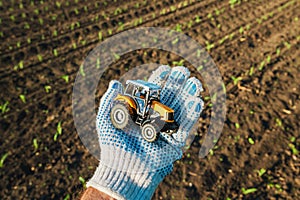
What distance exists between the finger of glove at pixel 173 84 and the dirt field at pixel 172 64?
191cm

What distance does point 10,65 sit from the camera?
6.55 m

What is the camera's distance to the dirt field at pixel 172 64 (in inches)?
188

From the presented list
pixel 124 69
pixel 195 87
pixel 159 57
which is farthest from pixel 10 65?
pixel 195 87

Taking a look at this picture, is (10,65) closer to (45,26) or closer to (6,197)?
(45,26)

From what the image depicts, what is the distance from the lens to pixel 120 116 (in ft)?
9.84

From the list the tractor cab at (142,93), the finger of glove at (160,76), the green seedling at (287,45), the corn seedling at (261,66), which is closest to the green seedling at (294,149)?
the corn seedling at (261,66)

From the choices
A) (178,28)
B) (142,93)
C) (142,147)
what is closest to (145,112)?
(142,93)

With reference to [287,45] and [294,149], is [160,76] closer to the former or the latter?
[294,149]

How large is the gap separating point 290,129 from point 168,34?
3214mm

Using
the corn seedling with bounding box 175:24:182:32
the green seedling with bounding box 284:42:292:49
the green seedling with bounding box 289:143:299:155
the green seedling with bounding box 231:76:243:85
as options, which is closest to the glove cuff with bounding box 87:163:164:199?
the green seedling with bounding box 289:143:299:155

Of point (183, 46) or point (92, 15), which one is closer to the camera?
point (183, 46)

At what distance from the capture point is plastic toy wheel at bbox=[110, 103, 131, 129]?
9.81 feet

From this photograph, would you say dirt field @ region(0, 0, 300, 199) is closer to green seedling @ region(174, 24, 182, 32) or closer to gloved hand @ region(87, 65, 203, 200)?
green seedling @ region(174, 24, 182, 32)

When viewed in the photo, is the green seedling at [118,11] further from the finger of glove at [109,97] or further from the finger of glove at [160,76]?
the finger of glove at [109,97]
